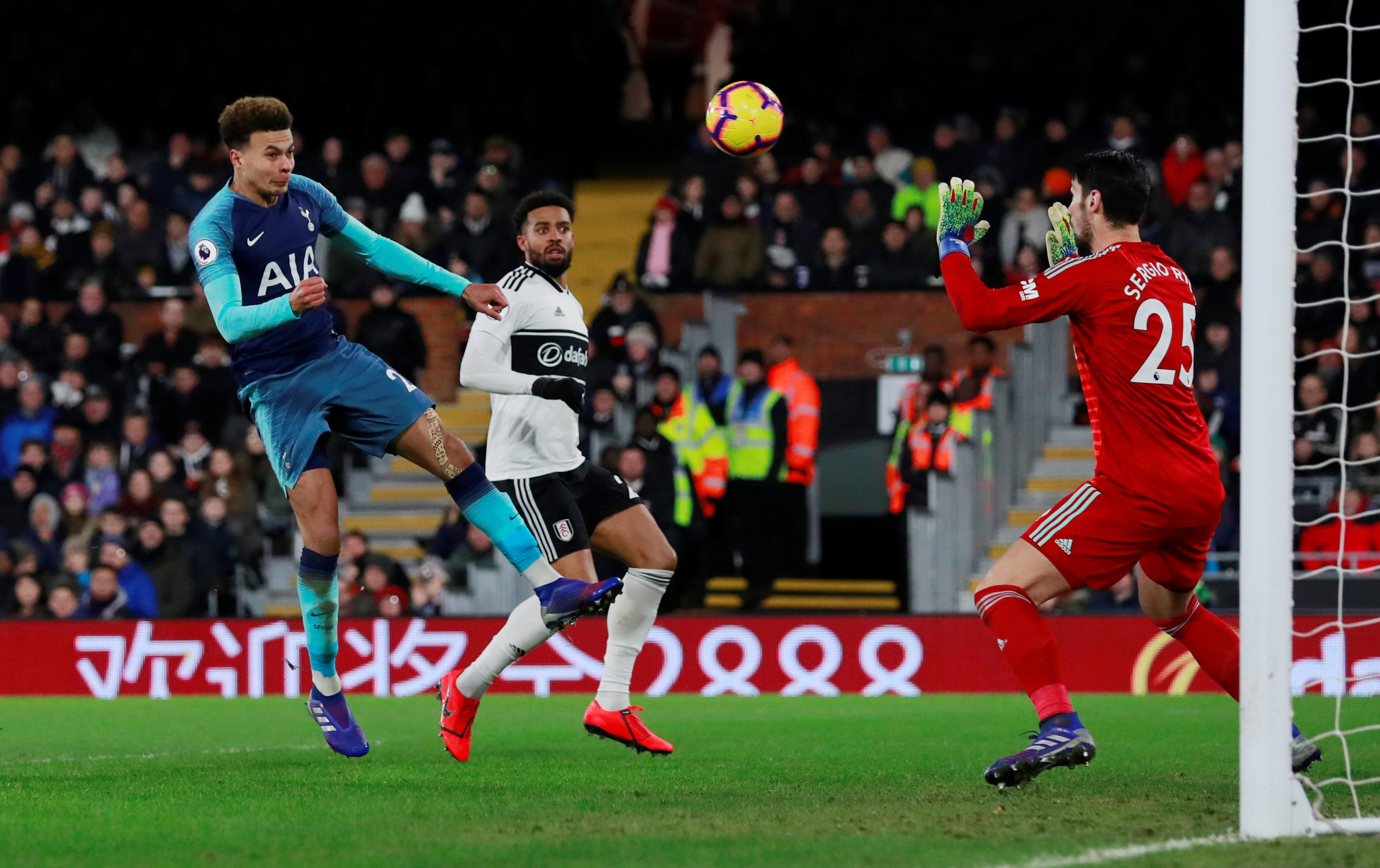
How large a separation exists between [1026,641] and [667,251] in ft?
36.9

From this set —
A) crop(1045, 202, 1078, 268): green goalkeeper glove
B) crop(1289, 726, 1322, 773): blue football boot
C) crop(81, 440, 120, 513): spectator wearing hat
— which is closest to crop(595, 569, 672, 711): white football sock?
crop(1045, 202, 1078, 268): green goalkeeper glove

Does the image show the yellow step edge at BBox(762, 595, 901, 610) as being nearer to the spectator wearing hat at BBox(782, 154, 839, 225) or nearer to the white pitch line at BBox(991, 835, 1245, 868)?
the spectator wearing hat at BBox(782, 154, 839, 225)

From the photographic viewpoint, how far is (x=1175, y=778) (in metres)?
6.24

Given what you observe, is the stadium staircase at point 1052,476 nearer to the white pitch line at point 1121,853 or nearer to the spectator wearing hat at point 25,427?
the spectator wearing hat at point 25,427

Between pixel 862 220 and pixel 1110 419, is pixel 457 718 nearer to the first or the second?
pixel 1110 419

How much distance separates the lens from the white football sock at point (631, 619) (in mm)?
7508

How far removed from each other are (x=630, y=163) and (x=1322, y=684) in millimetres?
12540


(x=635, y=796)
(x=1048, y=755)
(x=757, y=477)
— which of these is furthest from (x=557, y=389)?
(x=757, y=477)

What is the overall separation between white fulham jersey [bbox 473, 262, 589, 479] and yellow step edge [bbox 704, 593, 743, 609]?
6.50 m

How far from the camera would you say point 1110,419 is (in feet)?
18.9

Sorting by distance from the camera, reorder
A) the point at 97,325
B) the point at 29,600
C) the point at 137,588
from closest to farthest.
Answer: the point at 137,588 → the point at 29,600 → the point at 97,325

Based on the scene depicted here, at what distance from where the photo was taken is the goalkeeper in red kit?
5664 millimetres

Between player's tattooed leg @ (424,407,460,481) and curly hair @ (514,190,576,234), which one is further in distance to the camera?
curly hair @ (514,190,576,234)

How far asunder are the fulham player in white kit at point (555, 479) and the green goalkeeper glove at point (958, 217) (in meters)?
1.93
